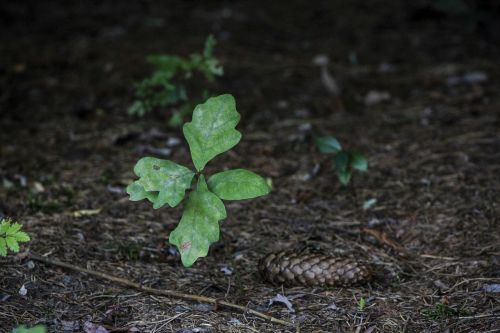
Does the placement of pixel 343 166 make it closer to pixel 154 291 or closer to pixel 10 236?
pixel 154 291

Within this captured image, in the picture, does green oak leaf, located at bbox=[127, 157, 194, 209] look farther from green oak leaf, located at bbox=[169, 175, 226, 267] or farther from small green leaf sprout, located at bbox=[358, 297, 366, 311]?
small green leaf sprout, located at bbox=[358, 297, 366, 311]

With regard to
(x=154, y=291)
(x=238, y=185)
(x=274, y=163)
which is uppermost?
(x=238, y=185)

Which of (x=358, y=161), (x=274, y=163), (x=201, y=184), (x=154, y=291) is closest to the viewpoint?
(x=201, y=184)

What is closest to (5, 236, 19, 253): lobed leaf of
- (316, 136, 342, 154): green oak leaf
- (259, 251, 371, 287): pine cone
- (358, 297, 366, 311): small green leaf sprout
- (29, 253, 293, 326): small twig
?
(29, 253, 293, 326): small twig

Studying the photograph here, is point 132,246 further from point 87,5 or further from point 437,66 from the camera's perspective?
point 87,5

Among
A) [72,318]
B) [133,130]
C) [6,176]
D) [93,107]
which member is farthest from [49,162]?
[72,318]

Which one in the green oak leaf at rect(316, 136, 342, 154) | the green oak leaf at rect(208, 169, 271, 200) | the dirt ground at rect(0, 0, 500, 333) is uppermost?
the green oak leaf at rect(208, 169, 271, 200)

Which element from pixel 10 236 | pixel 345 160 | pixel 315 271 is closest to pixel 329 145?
pixel 345 160
